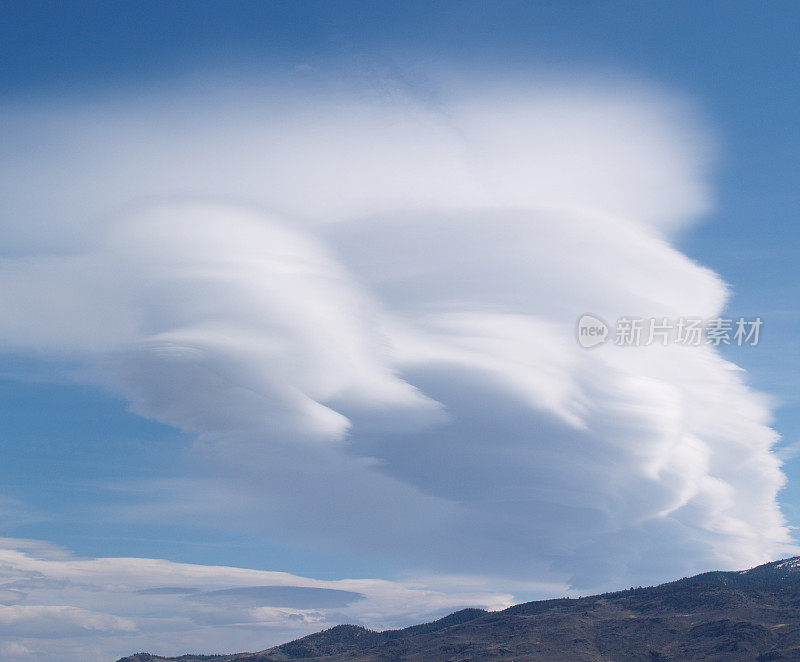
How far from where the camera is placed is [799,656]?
185 meters

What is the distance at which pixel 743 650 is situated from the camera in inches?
7712

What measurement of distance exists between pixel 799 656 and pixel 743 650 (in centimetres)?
1470
